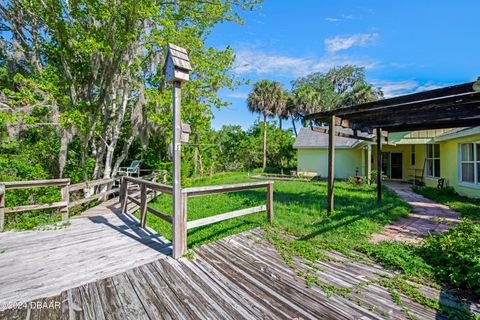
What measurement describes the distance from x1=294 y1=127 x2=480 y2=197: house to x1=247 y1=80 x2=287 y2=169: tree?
5.93m

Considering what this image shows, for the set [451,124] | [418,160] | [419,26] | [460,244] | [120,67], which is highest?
[419,26]

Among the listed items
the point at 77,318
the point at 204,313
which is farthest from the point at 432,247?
the point at 77,318

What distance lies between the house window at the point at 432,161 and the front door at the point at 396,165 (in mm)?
2539

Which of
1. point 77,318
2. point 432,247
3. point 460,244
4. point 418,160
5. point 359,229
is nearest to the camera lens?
point 77,318

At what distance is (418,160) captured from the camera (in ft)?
40.8

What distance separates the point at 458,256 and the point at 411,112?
339cm

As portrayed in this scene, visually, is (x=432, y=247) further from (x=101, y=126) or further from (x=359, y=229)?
(x=101, y=126)

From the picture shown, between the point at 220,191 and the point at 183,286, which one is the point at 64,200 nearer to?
the point at 220,191

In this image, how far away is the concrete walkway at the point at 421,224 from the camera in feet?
13.7

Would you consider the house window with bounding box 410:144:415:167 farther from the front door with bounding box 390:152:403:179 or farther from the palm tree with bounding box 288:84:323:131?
the palm tree with bounding box 288:84:323:131

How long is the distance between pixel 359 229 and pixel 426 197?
6.02 meters

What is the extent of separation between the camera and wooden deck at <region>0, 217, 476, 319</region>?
2.08 metres

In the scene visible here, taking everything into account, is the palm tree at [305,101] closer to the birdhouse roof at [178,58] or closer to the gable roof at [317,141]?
the gable roof at [317,141]

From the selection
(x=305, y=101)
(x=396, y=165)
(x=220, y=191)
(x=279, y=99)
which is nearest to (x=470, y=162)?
(x=396, y=165)
